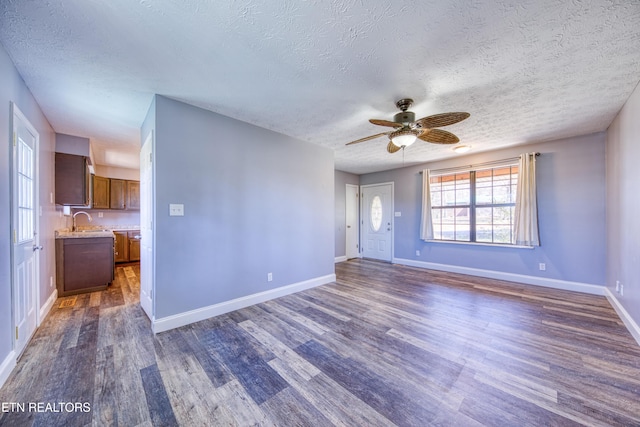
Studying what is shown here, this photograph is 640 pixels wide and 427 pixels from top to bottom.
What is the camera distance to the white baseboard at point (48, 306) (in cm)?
267

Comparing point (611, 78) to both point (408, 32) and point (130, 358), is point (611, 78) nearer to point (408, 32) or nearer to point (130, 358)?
point (408, 32)

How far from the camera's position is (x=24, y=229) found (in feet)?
7.21

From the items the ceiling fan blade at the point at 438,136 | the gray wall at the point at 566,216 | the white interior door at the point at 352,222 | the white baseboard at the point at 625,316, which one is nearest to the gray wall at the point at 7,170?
the ceiling fan blade at the point at 438,136

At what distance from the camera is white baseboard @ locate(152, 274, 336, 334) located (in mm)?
2496

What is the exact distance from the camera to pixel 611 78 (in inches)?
84.8

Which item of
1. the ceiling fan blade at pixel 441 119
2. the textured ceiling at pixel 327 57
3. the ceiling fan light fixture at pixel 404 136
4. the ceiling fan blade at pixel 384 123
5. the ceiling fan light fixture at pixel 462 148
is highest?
the textured ceiling at pixel 327 57

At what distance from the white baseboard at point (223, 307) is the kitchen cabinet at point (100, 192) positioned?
15.6 ft

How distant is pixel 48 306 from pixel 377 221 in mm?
6046

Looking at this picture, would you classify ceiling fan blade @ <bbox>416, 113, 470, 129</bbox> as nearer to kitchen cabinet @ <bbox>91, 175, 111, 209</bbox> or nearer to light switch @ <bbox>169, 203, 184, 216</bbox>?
light switch @ <bbox>169, 203, 184, 216</bbox>

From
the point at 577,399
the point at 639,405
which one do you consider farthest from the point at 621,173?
the point at 577,399

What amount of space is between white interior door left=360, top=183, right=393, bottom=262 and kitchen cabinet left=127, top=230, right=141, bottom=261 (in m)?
5.71

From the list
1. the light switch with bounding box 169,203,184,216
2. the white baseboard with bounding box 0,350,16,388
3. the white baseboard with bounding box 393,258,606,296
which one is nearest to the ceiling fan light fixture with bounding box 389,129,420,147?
the light switch with bounding box 169,203,184,216

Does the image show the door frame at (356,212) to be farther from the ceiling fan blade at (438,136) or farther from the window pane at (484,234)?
the ceiling fan blade at (438,136)

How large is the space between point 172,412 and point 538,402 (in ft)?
7.56
